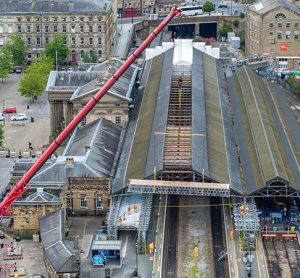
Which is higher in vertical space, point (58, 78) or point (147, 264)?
point (58, 78)

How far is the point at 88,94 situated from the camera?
17625 centimetres

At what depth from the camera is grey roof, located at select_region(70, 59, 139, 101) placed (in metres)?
177

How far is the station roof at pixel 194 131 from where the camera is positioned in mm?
146125

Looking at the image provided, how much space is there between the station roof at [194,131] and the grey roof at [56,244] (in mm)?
9831

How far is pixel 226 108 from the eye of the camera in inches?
7180

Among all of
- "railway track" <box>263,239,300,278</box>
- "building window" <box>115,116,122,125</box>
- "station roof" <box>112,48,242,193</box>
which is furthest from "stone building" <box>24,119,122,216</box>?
"railway track" <box>263,239,300,278</box>

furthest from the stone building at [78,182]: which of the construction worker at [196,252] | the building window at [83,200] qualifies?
the construction worker at [196,252]

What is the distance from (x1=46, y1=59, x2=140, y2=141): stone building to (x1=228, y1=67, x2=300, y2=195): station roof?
58.1 ft

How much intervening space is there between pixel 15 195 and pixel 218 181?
25399 mm

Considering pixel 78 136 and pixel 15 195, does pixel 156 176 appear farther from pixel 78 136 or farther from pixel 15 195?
pixel 78 136

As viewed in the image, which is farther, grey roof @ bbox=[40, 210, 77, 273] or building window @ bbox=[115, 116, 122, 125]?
building window @ bbox=[115, 116, 122, 125]

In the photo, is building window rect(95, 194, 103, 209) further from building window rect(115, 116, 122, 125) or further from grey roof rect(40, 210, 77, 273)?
building window rect(115, 116, 122, 125)

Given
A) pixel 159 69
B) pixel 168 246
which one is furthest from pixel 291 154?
pixel 159 69

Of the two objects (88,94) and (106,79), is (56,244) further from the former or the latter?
(106,79)
